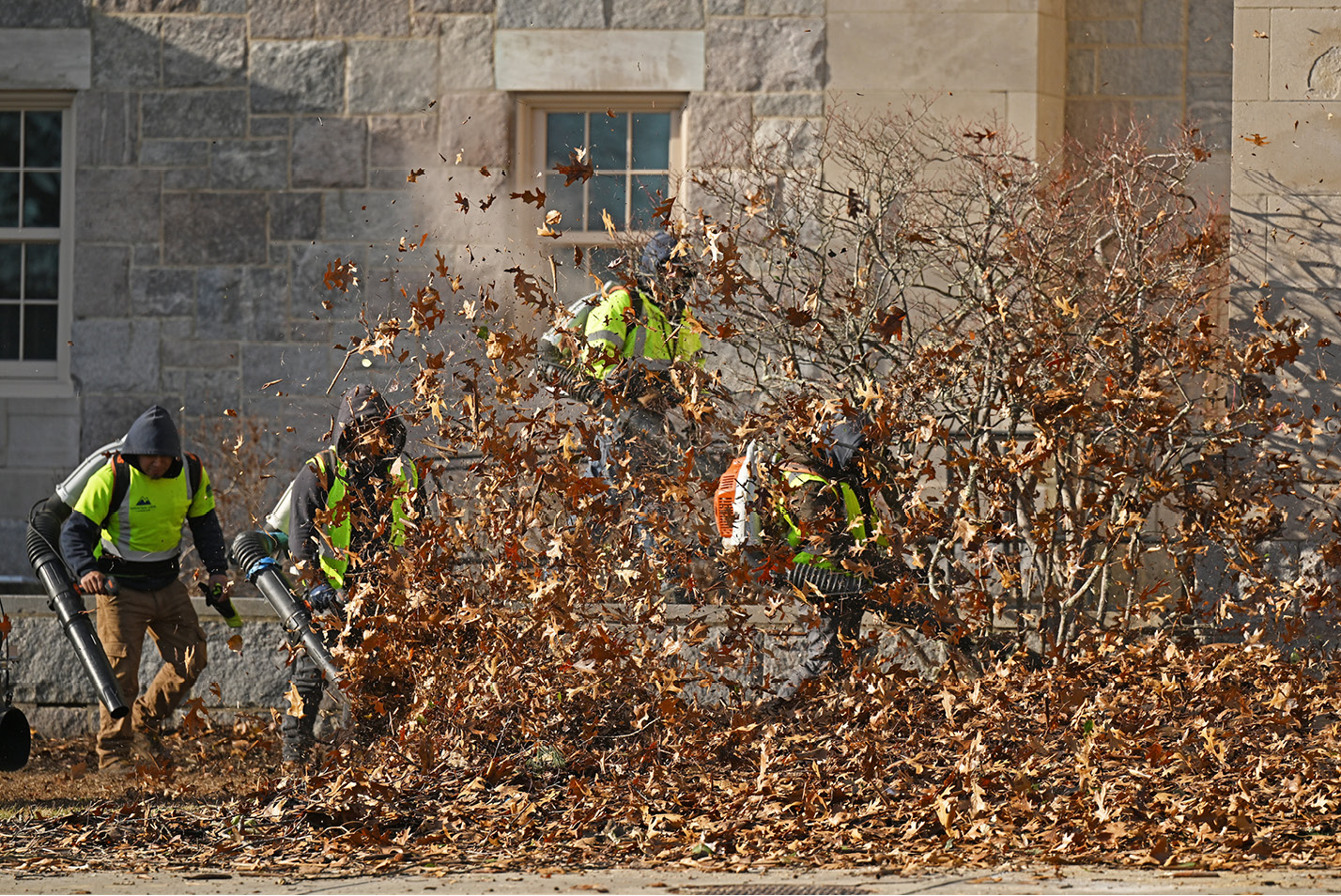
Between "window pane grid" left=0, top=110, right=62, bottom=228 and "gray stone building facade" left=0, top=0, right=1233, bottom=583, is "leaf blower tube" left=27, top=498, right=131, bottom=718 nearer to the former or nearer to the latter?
"gray stone building facade" left=0, top=0, right=1233, bottom=583

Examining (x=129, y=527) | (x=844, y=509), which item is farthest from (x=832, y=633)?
(x=129, y=527)

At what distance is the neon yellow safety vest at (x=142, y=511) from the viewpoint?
7.36m

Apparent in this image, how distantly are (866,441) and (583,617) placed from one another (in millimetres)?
1361

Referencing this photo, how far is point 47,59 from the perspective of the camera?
10391 millimetres

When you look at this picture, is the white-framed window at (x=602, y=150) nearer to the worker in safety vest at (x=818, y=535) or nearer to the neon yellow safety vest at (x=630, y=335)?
the neon yellow safety vest at (x=630, y=335)

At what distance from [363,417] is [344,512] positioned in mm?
571

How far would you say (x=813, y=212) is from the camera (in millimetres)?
8023

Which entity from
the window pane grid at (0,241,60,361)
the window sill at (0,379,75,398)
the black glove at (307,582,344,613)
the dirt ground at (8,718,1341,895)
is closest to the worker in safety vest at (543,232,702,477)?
the black glove at (307,582,344,613)

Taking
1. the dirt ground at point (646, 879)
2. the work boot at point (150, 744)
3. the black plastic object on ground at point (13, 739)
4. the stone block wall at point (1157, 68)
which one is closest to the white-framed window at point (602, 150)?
Result: the stone block wall at point (1157, 68)

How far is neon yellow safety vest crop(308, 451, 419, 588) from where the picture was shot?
635 centimetres

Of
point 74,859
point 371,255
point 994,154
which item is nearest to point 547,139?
point 371,255

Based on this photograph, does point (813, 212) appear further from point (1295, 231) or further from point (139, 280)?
point (139, 280)

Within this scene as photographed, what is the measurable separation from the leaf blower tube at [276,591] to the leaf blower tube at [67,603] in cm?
74

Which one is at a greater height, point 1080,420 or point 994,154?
point 994,154
